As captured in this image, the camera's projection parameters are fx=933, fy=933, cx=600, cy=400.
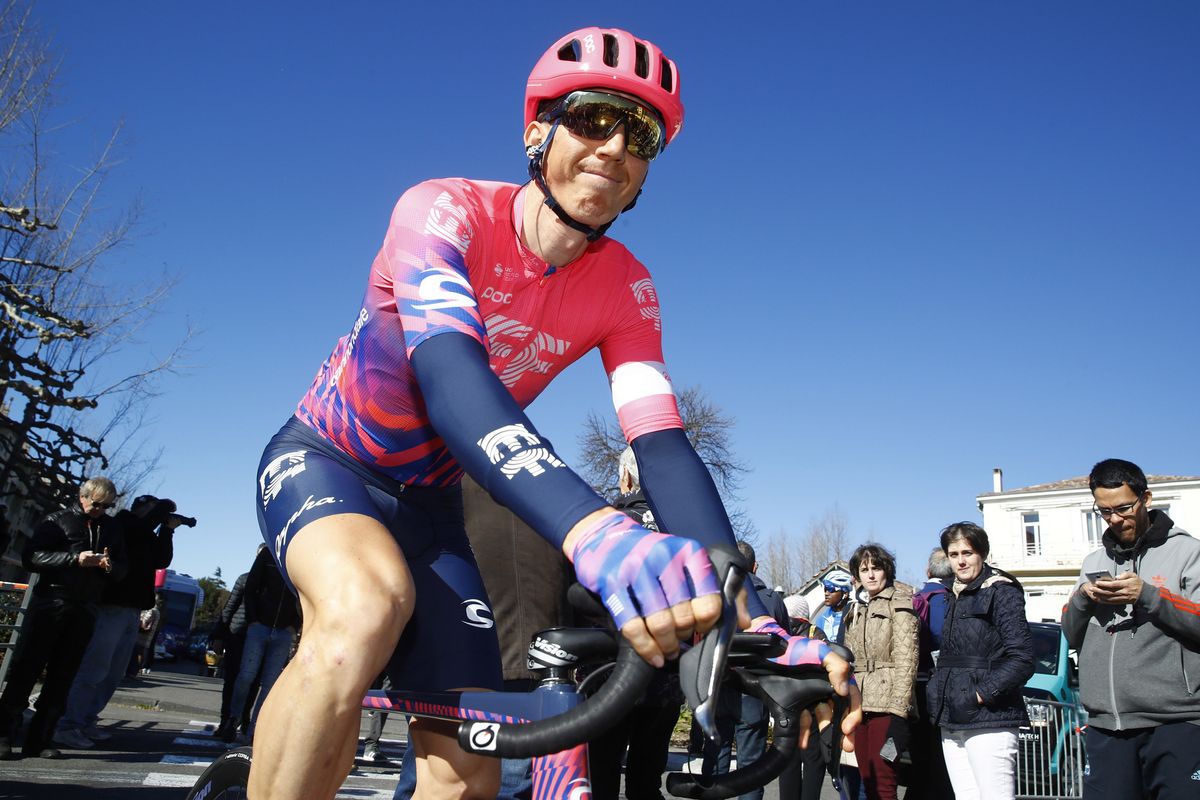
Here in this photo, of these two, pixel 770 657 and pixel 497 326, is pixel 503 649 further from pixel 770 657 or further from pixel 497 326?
pixel 770 657

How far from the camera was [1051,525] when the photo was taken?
58.1 meters

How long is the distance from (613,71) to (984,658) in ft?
17.1

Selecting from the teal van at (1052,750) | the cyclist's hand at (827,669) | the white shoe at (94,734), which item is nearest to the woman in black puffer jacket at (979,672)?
the teal van at (1052,750)

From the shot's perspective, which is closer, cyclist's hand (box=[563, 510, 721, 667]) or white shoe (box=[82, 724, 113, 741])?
cyclist's hand (box=[563, 510, 721, 667])

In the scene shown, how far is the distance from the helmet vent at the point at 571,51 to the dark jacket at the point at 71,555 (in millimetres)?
6641

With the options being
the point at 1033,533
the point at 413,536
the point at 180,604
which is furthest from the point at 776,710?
the point at 1033,533

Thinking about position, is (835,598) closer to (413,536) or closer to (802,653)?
(413,536)

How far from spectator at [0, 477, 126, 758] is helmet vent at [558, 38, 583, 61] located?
657 cm

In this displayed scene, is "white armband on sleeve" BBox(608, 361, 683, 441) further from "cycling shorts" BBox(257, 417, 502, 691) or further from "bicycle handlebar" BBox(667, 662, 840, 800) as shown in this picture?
"bicycle handlebar" BBox(667, 662, 840, 800)

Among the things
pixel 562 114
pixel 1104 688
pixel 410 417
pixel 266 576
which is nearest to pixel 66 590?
pixel 266 576

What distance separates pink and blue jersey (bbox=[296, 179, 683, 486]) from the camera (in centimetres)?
228

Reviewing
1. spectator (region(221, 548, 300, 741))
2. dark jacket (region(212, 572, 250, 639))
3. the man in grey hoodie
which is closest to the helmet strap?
the man in grey hoodie

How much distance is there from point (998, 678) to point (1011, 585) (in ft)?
2.34

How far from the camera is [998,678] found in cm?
592
